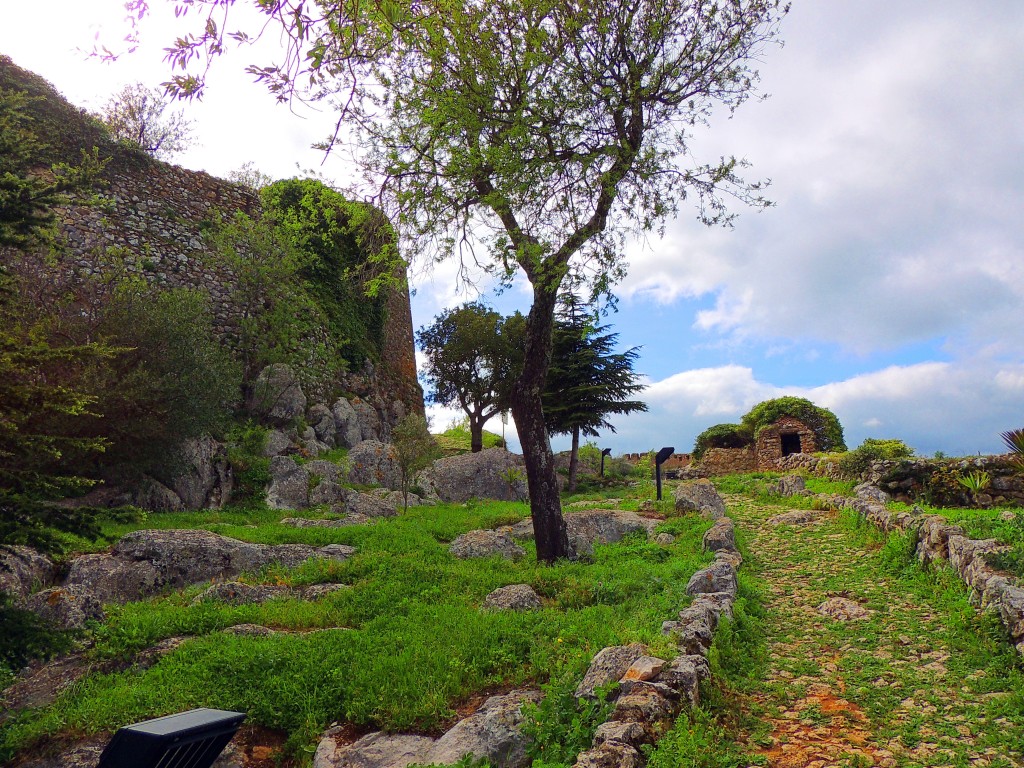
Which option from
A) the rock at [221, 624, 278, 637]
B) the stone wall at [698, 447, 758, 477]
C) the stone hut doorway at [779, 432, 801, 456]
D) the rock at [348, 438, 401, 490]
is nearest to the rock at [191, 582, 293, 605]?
the rock at [221, 624, 278, 637]

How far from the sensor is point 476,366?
1391 inches

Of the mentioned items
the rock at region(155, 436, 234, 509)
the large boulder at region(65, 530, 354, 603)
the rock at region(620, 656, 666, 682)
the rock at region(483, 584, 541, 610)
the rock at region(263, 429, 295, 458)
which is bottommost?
the rock at region(483, 584, 541, 610)

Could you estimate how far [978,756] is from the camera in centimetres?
528

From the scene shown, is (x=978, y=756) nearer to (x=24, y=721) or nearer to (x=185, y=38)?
(x=185, y=38)

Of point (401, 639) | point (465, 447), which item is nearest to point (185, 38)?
point (401, 639)

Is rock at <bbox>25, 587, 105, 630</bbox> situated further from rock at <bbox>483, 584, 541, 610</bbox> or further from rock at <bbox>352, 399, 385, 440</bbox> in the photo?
rock at <bbox>352, 399, 385, 440</bbox>

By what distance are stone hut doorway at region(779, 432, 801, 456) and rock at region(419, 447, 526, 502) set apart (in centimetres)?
1673

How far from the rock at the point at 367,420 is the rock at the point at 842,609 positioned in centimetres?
2029

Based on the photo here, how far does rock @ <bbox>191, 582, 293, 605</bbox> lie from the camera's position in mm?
9492

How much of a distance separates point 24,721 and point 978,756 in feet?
30.4

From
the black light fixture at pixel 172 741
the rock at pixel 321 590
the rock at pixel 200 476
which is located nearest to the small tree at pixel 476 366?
the rock at pixel 200 476

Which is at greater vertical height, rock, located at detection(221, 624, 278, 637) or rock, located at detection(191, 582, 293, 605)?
rock, located at detection(191, 582, 293, 605)

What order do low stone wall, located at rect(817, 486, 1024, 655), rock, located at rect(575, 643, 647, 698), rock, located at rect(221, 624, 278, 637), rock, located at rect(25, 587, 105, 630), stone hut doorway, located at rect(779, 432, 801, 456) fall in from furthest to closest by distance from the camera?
1. stone hut doorway, located at rect(779, 432, 801, 456)
2. rock, located at rect(25, 587, 105, 630)
3. rock, located at rect(221, 624, 278, 637)
4. low stone wall, located at rect(817, 486, 1024, 655)
5. rock, located at rect(575, 643, 647, 698)

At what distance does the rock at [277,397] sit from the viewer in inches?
888
